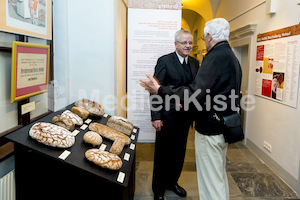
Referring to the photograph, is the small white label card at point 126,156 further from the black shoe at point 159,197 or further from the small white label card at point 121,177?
the black shoe at point 159,197

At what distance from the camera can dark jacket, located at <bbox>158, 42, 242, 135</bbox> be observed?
176cm

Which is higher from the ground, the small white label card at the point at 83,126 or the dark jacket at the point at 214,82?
the dark jacket at the point at 214,82

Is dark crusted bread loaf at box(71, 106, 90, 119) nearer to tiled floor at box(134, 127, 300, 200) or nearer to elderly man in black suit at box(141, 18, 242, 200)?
elderly man in black suit at box(141, 18, 242, 200)

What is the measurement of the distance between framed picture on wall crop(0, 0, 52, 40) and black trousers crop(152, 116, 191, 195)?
4.78 ft

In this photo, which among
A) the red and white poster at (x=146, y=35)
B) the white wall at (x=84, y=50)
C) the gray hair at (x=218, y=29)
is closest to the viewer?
the gray hair at (x=218, y=29)

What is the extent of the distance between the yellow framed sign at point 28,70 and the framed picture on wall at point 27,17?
0.11m

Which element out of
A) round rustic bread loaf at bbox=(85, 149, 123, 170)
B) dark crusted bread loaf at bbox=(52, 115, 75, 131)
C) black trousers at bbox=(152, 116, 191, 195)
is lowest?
black trousers at bbox=(152, 116, 191, 195)


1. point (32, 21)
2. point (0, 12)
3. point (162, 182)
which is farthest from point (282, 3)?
point (0, 12)

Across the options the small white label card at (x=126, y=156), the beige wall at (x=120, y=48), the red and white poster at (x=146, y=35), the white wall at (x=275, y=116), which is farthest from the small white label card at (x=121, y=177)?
the white wall at (x=275, y=116)

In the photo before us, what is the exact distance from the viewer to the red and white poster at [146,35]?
3.39 meters

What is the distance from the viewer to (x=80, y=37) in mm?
2514

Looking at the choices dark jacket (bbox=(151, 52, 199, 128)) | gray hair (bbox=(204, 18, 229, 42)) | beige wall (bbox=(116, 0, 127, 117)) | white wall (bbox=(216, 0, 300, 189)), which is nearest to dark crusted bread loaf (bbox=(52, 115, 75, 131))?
dark jacket (bbox=(151, 52, 199, 128))

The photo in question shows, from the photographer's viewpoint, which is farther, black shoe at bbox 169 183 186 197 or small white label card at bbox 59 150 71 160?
black shoe at bbox 169 183 186 197

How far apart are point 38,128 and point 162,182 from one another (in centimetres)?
150
